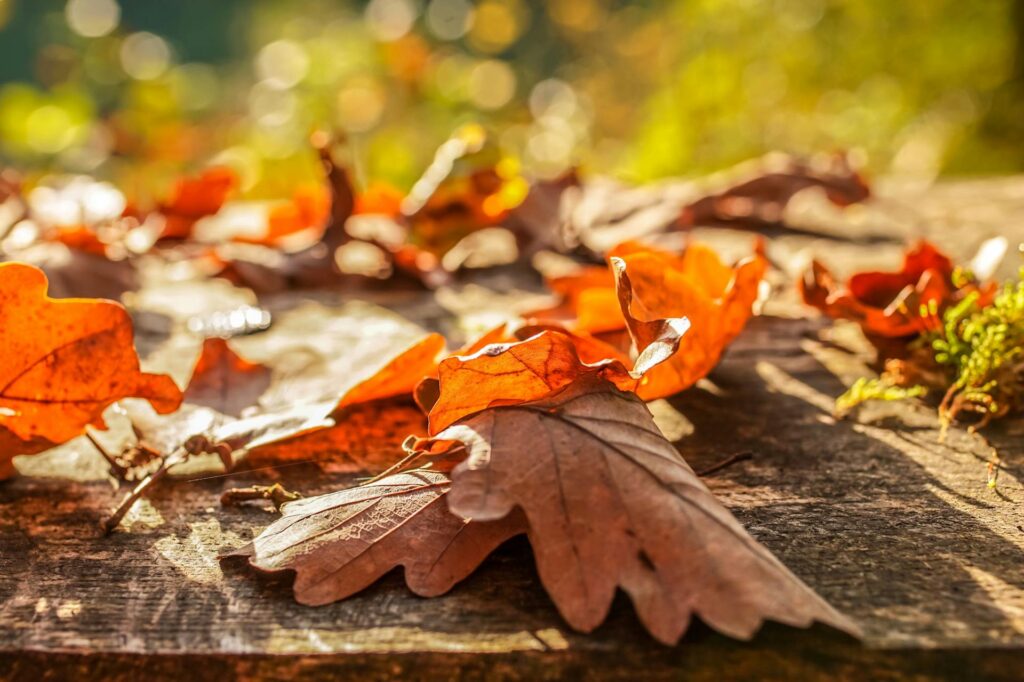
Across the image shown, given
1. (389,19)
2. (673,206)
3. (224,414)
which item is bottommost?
(224,414)

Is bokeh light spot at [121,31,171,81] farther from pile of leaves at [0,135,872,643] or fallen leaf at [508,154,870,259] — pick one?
pile of leaves at [0,135,872,643]

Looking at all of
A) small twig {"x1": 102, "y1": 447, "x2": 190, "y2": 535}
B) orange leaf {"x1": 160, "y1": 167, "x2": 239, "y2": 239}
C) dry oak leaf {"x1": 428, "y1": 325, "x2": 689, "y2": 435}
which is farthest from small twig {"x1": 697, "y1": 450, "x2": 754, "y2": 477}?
orange leaf {"x1": 160, "y1": 167, "x2": 239, "y2": 239}

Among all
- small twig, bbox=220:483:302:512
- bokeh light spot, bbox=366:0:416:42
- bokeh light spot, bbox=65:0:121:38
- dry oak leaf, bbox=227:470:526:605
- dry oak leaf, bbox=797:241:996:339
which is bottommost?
small twig, bbox=220:483:302:512

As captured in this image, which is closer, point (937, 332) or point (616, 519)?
point (616, 519)

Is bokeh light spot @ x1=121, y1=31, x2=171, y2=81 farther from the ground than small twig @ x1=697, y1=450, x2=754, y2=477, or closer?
closer

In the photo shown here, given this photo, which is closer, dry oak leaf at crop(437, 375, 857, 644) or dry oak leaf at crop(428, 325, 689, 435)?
dry oak leaf at crop(437, 375, 857, 644)

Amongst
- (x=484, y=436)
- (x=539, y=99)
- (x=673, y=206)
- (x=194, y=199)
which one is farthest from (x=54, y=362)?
(x=539, y=99)

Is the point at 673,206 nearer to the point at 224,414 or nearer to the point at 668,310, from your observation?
the point at 668,310

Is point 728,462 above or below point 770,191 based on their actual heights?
below
